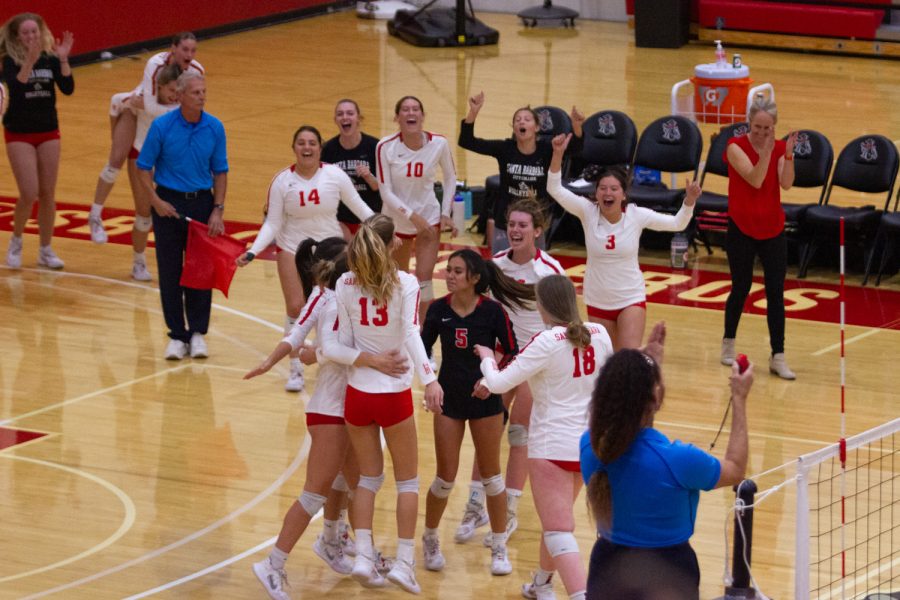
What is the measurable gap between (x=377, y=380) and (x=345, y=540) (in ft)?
3.80

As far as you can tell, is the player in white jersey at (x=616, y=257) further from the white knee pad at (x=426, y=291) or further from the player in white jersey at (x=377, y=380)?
the player in white jersey at (x=377, y=380)

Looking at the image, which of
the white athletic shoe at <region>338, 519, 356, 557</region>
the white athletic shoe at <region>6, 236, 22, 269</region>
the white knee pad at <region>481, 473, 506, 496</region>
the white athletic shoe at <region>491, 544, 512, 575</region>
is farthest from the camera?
the white athletic shoe at <region>6, 236, 22, 269</region>

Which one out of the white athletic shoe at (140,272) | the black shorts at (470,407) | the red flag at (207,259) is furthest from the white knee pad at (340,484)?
the white athletic shoe at (140,272)

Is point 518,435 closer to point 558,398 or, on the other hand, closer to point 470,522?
point 470,522

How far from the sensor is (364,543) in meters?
7.34

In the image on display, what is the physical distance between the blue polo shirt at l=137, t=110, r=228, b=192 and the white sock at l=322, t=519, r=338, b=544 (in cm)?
388

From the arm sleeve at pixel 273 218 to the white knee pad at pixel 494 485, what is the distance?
3057mm

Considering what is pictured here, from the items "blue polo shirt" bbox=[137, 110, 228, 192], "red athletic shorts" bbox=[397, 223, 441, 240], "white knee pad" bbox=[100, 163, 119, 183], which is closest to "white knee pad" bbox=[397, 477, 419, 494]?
→ "red athletic shorts" bbox=[397, 223, 441, 240]

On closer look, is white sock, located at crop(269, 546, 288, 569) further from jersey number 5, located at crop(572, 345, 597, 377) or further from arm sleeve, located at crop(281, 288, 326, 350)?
jersey number 5, located at crop(572, 345, 597, 377)

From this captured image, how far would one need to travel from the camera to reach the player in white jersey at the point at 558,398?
6.74m

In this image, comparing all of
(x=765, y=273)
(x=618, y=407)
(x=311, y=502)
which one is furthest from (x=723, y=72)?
(x=618, y=407)

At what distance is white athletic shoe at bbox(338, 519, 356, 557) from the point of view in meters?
7.88

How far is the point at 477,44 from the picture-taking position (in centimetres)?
2445

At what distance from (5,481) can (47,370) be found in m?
2.10
